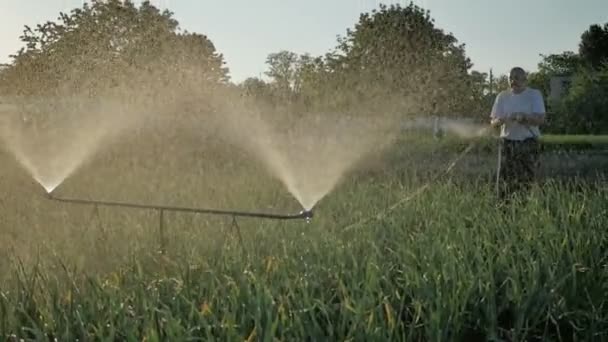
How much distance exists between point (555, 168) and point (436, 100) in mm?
11843

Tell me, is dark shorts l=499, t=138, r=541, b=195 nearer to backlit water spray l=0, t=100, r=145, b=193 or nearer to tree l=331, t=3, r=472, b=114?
backlit water spray l=0, t=100, r=145, b=193

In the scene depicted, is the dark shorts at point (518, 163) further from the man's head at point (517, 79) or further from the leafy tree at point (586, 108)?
the leafy tree at point (586, 108)

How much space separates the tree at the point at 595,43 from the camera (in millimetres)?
52125

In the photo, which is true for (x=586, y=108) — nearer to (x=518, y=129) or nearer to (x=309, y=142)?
(x=309, y=142)

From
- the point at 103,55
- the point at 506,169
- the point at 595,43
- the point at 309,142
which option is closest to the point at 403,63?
the point at 103,55

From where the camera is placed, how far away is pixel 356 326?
212 centimetres

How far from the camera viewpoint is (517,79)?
552 cm

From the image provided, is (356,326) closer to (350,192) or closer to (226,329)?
(226,329)

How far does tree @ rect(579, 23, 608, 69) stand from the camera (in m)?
52.1

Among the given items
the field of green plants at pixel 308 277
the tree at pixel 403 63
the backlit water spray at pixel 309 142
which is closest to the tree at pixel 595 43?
the tree at pixel 403 63

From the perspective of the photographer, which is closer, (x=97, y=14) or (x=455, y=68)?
(x=97, y=14)

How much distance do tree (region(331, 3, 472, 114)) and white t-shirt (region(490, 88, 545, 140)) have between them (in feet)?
43.7

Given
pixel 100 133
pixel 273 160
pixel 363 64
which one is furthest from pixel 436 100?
pixel 273 160

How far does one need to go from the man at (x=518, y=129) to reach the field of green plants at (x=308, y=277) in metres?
0.61
